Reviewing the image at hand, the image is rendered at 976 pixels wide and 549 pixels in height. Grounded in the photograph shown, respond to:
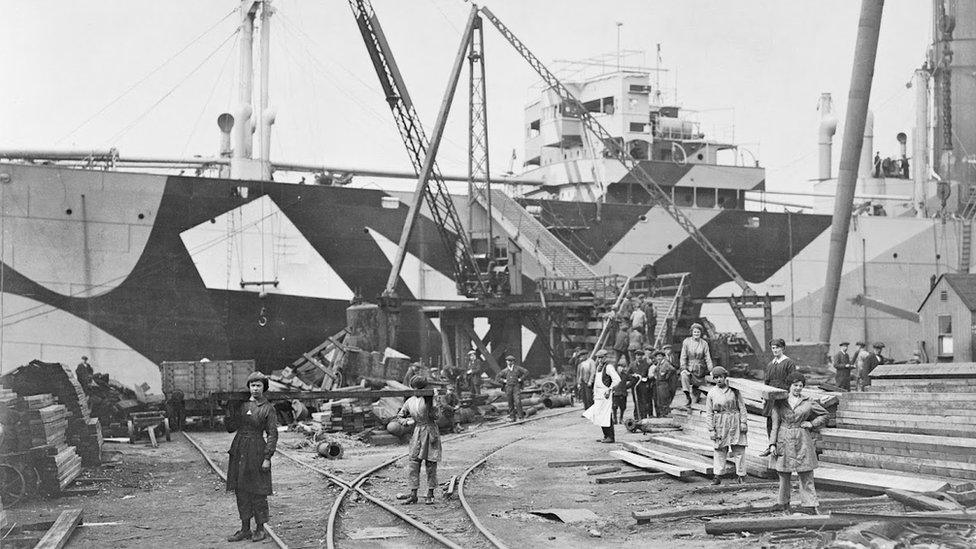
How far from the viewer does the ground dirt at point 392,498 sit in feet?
34.2

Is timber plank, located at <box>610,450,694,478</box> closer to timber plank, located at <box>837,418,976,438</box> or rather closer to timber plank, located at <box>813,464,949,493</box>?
timber plank, located at <box>813,464,949,493</box>

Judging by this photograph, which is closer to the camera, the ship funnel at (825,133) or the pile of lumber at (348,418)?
the pile of lumber at (348,418)

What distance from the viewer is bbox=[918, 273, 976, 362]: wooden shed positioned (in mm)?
23562

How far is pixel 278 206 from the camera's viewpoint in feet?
112

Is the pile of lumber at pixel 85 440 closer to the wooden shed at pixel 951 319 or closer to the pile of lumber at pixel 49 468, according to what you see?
the pile of lumber at pixel 49 468

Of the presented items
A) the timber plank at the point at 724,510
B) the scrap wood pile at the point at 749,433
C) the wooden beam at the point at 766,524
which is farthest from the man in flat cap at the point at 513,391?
the wooden beam at the point at 766,524

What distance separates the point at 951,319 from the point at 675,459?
502 inches

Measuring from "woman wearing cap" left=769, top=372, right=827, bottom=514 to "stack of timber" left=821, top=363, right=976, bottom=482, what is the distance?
1.95m

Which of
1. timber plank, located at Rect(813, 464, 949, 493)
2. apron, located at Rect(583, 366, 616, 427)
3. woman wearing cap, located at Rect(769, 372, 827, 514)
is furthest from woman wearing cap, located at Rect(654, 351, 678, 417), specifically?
woman wearing cap, located at Rect(769, 372, 827, 514)

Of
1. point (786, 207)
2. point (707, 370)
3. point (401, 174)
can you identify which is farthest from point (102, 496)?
point (786, 207)

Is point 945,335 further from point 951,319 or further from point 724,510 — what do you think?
point 724,510

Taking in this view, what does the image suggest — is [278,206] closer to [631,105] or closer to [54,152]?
[54,152]

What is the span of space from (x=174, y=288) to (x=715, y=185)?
23.8 m

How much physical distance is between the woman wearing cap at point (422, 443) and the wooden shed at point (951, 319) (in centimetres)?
1563
